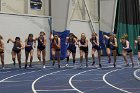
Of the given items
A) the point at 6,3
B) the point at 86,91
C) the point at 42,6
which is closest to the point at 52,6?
the point at 42,6

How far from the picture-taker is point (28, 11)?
2212 cm

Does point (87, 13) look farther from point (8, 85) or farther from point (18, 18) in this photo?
point (8, 85)

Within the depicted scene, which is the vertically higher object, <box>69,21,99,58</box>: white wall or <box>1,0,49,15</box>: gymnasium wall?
<box>1,0,49,15</box>: gymnasium wall

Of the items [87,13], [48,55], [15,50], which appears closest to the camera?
[15,50]

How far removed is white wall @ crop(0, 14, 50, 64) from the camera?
2016 cm

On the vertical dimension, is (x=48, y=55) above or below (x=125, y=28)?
below

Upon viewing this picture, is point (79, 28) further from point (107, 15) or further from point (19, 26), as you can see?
point (19, 26)

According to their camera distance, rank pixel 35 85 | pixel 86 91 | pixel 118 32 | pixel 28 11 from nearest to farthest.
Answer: pixel 86 91, pixel 35 85, pixel 28 11, pixel 118 32

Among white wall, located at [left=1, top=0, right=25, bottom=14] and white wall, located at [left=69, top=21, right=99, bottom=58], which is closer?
white wall, located at [left=1, top=0, right=25, bottom=14]

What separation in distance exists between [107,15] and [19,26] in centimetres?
1119

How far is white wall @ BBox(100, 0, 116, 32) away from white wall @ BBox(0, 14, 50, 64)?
8.04 metres

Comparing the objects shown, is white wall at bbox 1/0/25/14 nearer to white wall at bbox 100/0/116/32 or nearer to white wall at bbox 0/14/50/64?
white wall at bbox 0/14/50/64

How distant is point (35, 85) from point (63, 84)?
891 millimetres

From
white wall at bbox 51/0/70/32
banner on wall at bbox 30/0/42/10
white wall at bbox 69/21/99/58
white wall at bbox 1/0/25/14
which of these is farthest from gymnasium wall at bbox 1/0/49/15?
white wall at bbox 69/21/99/58
